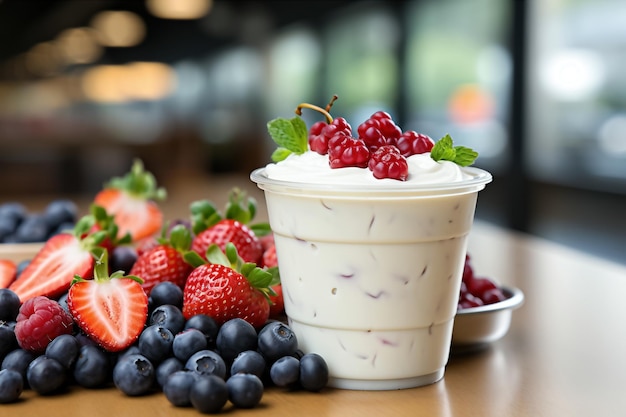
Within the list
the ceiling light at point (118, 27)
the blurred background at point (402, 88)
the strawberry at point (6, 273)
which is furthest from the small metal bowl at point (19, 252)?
the ceiling light at point (118, 27)

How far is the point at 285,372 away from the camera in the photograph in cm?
85

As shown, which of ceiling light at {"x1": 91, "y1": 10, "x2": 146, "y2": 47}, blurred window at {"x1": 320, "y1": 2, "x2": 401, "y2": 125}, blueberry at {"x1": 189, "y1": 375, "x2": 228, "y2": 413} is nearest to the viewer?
blueberry at {"x1": 189, "y1": 375, "x2": 228, "y2": 413}

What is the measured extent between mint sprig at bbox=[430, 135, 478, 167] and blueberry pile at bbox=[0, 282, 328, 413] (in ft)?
0.86

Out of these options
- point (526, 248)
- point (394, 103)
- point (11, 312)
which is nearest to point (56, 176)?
point (394, 103)

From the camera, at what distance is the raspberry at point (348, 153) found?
0.86m

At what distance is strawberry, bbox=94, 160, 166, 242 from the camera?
1.47 metres

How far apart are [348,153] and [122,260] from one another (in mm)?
432

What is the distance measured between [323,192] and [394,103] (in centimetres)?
776

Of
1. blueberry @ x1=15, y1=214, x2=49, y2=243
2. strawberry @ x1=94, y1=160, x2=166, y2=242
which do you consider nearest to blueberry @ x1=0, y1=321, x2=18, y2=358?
strawberry @ x1=94, y1=160, x2=166, y2=242

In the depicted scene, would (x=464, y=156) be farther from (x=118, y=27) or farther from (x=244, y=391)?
(x=118, y=27)

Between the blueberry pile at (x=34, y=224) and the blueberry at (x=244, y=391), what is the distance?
886 millimetres

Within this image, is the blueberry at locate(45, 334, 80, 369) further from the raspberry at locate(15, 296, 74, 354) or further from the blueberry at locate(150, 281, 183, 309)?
the blueberry at locate(150, 281, 183, 309)

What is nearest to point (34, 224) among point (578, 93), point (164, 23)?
point (578, 93)

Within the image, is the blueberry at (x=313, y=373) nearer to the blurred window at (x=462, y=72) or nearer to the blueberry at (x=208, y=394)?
the blueberry at (x=208, y=394)
